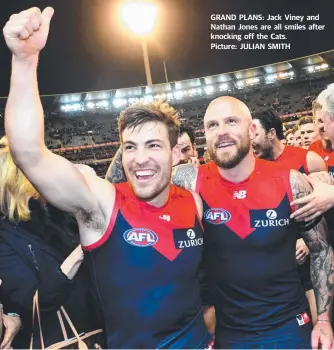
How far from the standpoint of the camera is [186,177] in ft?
5.05

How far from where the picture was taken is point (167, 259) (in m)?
1.14

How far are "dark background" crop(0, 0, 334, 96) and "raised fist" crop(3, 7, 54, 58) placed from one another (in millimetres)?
2498

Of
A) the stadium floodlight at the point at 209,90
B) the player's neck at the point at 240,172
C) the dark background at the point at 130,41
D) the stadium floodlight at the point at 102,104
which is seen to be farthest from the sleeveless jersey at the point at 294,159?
the stadium floodlight at the point at 209,90

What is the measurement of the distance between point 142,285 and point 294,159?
1471 mm

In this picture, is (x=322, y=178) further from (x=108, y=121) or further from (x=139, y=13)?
(x=108, y=121)

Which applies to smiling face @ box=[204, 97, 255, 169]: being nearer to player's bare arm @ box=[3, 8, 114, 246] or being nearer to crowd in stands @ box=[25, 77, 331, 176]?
player's bare arm @ box=[3, 8, 114, 246]

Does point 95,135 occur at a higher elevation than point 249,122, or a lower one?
higher

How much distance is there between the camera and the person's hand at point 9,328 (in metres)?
1.13

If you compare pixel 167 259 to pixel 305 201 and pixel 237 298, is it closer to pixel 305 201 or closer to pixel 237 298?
pixel 237 298

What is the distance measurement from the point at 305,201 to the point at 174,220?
49 cm

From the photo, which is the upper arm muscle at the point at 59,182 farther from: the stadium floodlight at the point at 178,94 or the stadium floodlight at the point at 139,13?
the stadium floodlight at the point at 178,94

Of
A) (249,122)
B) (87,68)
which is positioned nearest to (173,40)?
(87,68)

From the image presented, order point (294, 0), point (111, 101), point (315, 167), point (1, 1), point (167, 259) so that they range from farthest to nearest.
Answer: point (111, 101)
point (294, 0)
point (1, 1)
point (315, 167)
point (167, 259)

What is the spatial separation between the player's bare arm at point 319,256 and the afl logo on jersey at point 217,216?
0.27 m
